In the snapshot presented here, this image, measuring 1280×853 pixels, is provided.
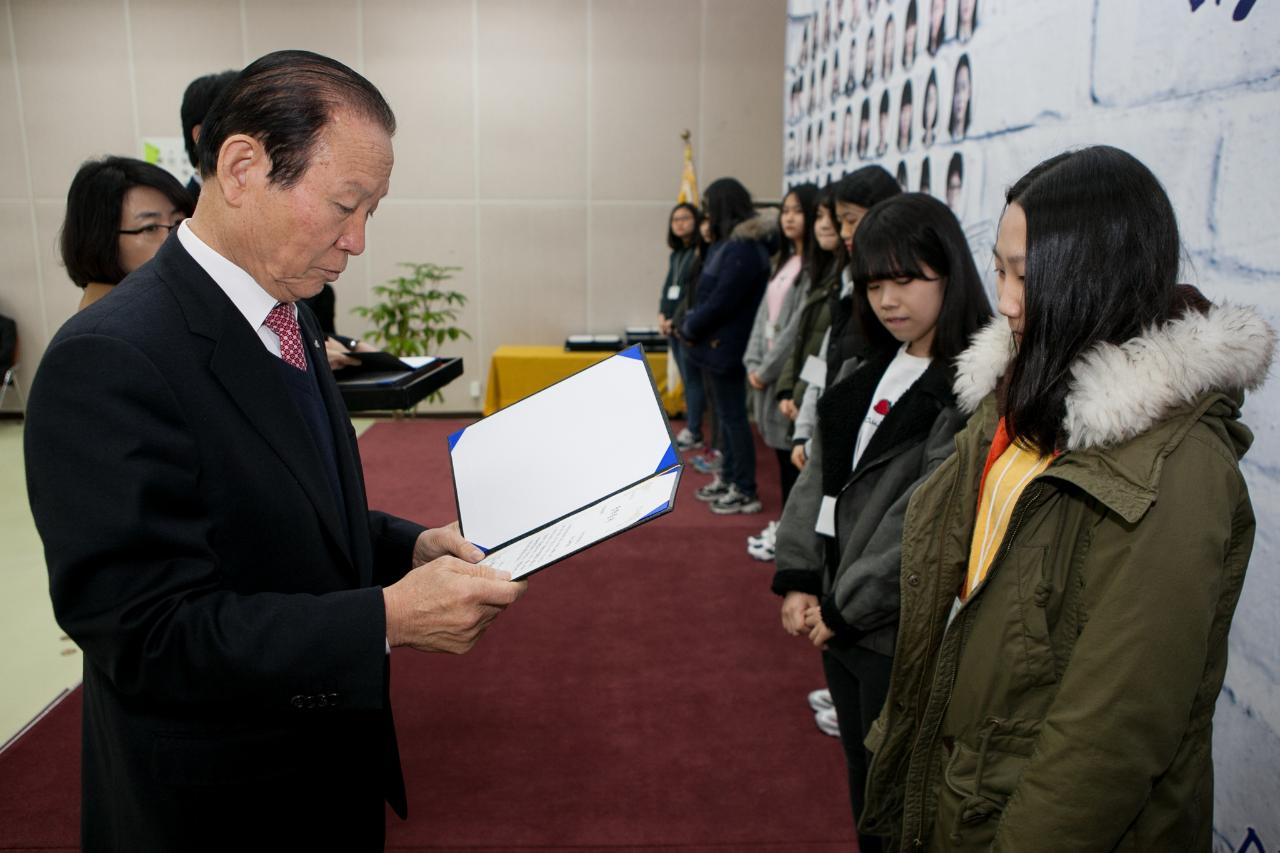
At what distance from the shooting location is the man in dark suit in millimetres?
810

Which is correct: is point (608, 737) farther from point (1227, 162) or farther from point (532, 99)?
point (532, 99)

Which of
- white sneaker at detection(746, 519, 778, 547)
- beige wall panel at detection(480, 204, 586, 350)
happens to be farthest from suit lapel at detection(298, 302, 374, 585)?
beige wall panel at detection(480, 204, 586, 350)

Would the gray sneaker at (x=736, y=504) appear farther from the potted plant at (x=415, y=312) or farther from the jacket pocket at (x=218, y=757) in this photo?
the jacket pocket at (x=218, y=757)

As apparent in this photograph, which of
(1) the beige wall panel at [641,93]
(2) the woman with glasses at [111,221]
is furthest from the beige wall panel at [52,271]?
(2) the woman with glasses at [111,221]

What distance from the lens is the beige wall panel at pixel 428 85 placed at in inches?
250

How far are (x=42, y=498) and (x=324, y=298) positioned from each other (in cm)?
229

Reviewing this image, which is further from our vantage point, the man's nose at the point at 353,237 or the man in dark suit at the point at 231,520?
the man's nose at the point at 353,237

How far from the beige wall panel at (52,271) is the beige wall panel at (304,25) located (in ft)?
6.19

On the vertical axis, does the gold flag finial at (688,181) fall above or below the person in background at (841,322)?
above

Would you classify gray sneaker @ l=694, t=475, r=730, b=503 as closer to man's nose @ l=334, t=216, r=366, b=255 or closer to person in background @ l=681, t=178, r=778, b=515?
person in background @ l=681, t=178, r=778, b=515

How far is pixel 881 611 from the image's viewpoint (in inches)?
59.7

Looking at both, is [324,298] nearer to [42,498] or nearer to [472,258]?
[42,498]

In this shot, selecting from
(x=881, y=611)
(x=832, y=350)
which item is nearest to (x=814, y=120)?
(x=832, y=350)

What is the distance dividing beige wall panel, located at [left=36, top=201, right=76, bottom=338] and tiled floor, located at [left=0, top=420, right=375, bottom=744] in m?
2.68
